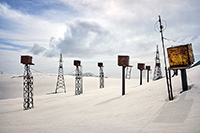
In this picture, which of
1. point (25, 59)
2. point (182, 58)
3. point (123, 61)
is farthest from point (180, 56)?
point (25, 59)

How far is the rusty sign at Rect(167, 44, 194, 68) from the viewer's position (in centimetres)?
851

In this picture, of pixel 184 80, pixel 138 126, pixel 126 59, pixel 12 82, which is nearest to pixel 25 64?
pixel 126 59

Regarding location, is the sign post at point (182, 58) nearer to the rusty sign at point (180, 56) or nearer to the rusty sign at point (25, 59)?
the rusty sign at point (180, 56)

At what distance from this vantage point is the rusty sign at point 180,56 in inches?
335

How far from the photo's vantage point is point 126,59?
15.7m

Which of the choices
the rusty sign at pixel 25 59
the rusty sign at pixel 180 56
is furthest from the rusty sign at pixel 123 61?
the rusty sign at pixel 25 59

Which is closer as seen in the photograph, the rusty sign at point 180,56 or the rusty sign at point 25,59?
the rusty sign at point 180,56

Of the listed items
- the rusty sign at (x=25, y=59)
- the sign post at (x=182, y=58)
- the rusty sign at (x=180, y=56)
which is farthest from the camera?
the rusty sign at (x=25, y=59)

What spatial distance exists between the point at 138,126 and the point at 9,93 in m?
50.0

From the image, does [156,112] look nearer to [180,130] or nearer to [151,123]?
[151,123]

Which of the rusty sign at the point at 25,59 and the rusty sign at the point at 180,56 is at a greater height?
the rusty sign at the point at 25,59

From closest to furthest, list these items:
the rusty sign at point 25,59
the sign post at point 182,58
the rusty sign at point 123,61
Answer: the sign post at point 182,58, the rusty sign at point 123,61, the rusty sign at point 25,59

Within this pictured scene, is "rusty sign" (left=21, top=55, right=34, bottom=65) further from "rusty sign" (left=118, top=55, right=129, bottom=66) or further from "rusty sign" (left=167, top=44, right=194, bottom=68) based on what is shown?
"rusty sign" (left=167, top=44, right=194, bottom=68)

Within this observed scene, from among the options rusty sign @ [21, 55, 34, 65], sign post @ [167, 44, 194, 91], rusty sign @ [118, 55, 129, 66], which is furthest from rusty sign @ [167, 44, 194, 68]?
rusty sign @ [21, 55, 34, 65]
